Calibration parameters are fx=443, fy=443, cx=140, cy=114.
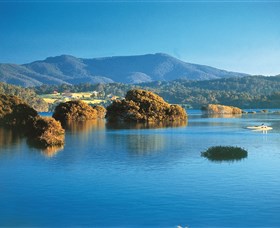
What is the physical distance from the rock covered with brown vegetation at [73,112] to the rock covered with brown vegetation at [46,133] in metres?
49.2

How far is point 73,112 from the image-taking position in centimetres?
12681

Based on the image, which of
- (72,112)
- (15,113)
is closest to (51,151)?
(15,113)

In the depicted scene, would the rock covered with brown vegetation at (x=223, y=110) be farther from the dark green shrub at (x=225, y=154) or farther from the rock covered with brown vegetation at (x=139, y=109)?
the dark green shrub at (x=225, y=154)

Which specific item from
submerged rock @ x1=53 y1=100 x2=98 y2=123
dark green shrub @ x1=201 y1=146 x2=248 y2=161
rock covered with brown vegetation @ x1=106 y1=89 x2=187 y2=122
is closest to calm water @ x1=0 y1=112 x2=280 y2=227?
dark green shrub @ x1=201 y1=146 x2=248 y2=161

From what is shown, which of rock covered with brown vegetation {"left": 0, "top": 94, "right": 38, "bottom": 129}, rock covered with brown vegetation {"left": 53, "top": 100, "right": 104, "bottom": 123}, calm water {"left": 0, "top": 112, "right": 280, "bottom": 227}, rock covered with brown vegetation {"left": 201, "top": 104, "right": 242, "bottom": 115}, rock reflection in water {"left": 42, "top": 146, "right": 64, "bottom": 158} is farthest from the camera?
rock covered with brown vegetation {"left": 201, "top": 104, "right": 242, "bottom": 115}

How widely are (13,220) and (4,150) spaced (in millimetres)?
32116

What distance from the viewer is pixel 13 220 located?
78.4 feet

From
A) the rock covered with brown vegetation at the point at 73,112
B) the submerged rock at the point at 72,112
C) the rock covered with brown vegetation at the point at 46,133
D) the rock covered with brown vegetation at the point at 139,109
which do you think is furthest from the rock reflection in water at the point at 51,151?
the submerged rock at the point at 72,112

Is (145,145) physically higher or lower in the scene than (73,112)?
lower

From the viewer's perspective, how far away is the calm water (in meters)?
24.2

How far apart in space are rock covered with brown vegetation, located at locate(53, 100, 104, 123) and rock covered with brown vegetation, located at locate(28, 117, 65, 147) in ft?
161

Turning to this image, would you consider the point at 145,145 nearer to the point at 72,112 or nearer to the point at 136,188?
the point at 136,188

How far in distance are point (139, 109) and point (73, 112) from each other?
767 inches

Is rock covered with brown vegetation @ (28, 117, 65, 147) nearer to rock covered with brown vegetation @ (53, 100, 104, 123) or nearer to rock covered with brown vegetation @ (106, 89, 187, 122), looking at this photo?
rock covered with brown vegetation @ (106, 89, 187, 122)
